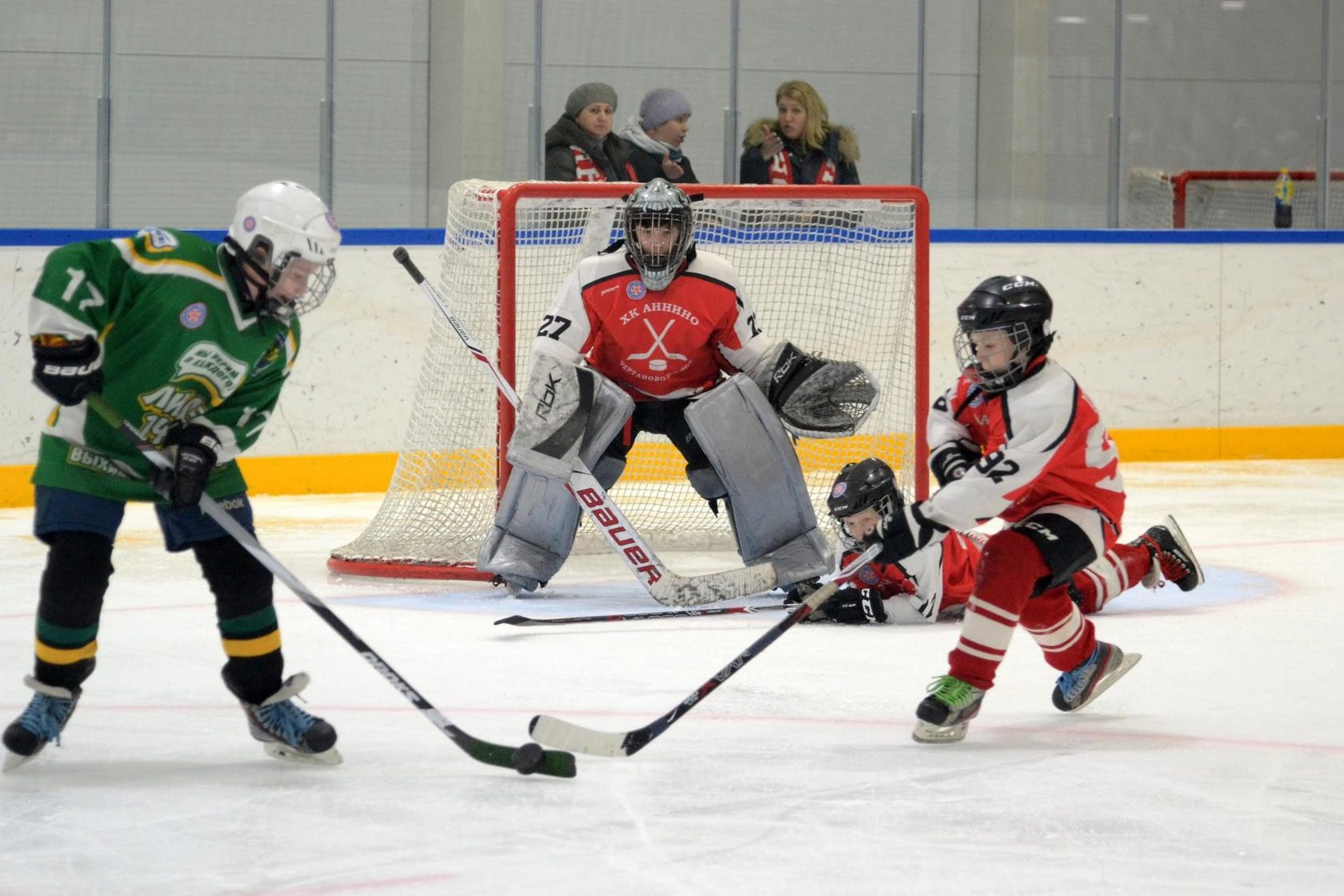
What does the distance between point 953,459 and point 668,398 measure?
1570 mm

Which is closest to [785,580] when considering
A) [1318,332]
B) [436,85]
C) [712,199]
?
[712,199]

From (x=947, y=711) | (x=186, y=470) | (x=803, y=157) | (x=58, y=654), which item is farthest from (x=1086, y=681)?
(x=803, y=157)

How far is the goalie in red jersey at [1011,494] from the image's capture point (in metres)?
3.04

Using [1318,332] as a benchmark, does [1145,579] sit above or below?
below

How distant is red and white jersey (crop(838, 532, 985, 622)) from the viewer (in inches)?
168

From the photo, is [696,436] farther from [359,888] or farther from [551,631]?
[359,888]

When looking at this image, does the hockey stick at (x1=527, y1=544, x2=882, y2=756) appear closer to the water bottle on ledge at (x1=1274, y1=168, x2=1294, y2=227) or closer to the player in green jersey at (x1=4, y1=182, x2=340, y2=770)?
the player in green jersey at (x1=4, y1=182, x2=340, y2=770)

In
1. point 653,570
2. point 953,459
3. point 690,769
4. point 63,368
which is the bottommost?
point 690,769

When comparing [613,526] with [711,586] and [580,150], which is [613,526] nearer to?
[711,586]

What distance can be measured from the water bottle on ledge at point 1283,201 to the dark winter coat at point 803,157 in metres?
2.04

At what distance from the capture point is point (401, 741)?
10.2 feet

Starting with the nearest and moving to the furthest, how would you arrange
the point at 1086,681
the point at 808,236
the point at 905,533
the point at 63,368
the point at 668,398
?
the point at 63,368
the point at 905,533
the point at 1086,681
the point at 668,398
the point at 808,236

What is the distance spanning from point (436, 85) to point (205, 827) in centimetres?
491

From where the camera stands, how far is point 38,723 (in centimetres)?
284
